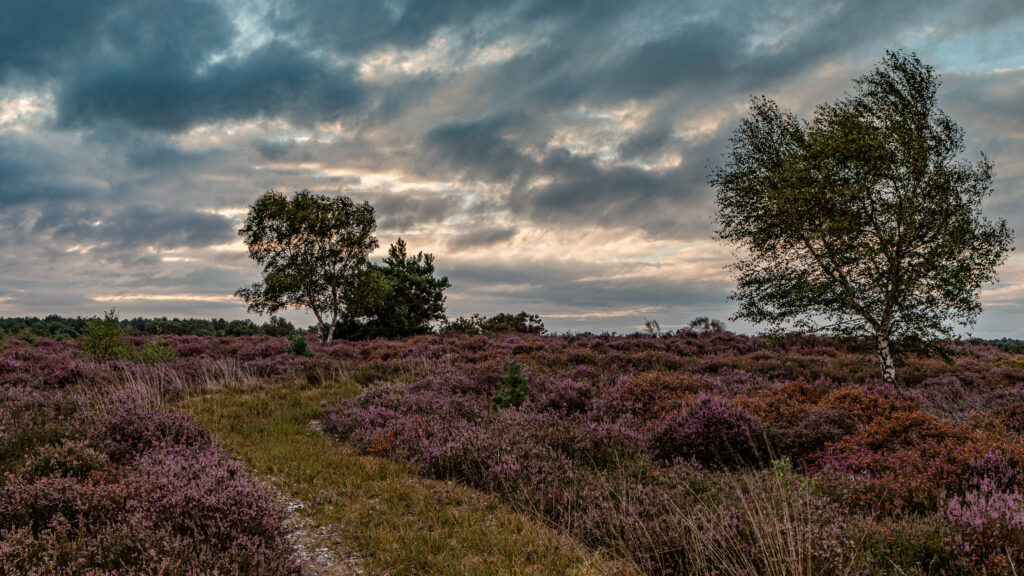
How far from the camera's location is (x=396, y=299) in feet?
122

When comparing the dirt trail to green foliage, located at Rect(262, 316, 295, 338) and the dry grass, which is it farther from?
green foliage, located at Rect(262, 316, 295, 338)

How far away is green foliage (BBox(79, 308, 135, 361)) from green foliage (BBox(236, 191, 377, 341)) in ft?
53.8

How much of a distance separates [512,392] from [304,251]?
29.5m

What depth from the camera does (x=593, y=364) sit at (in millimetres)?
17312

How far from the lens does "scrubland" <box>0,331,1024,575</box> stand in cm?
401

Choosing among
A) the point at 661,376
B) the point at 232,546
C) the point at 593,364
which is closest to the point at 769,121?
the point at 593,364

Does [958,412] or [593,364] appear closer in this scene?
[958,412]

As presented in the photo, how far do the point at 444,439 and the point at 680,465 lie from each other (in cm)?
368

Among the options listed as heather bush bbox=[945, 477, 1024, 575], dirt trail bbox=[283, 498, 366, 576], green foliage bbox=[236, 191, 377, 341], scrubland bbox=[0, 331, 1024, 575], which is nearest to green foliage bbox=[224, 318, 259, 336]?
green foliage bbox=[236, 191, 377, 341]

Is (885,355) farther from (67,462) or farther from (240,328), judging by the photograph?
(240,328)

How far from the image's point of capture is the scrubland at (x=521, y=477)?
4.01 m

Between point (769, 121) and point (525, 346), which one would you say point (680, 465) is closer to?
point (525, 346)

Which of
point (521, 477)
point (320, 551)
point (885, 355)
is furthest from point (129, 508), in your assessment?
point (885, 355)

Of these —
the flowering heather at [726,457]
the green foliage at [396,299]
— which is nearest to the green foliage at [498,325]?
the green foliage at [396,299]
